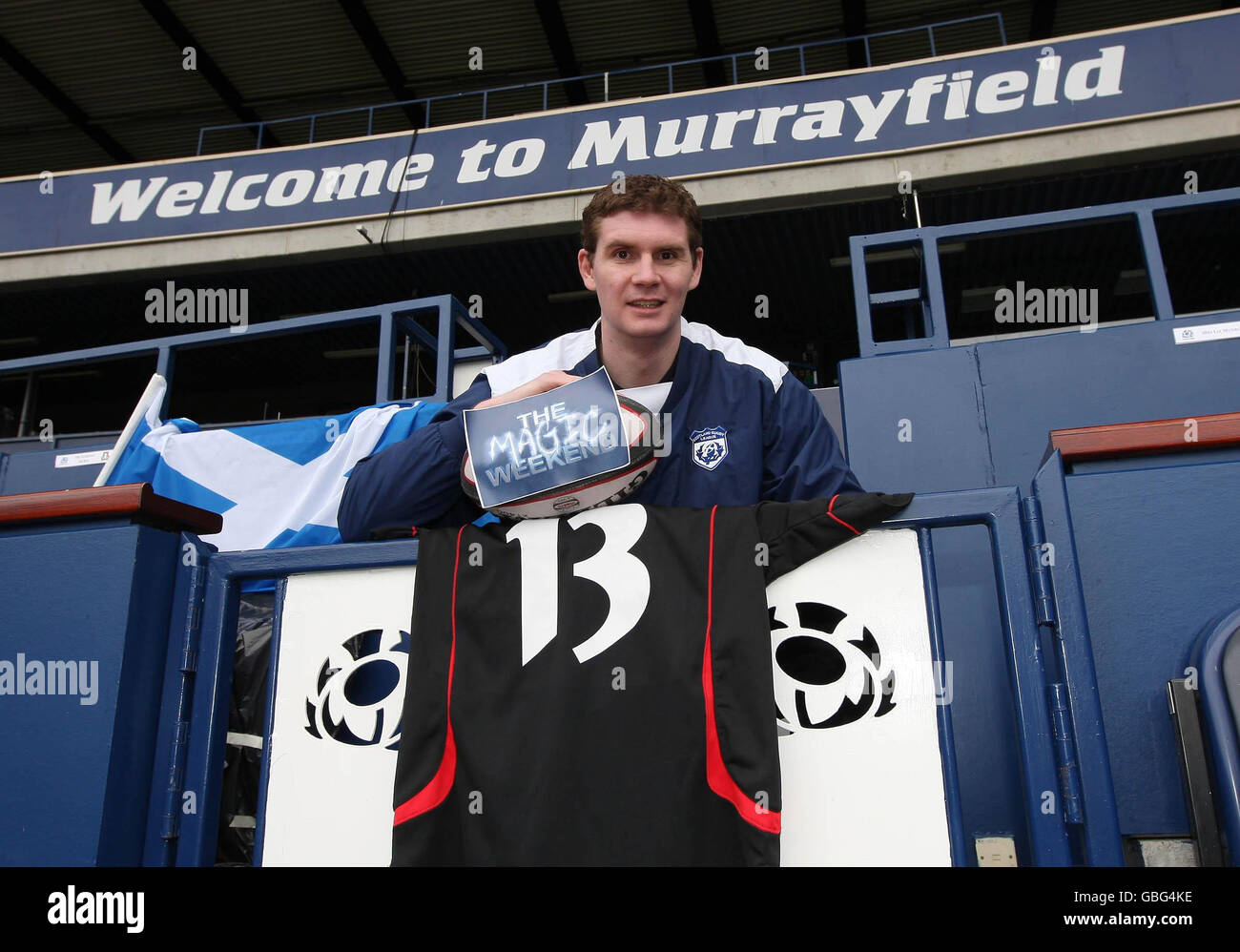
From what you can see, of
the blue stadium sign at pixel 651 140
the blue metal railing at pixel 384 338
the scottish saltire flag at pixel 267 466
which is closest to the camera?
the scottish saltire flag at pixel 267 466

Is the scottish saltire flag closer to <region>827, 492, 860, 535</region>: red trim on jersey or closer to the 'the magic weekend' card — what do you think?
the 'the magic weekend' card

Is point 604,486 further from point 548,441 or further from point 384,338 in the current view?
point 384,338

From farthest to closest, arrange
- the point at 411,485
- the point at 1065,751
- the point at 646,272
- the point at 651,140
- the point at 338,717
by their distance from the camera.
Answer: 1. the point at 651,140
2. the point at 646,272
3. the point at 411,485
4. the point at 338,717
5. the point at 1065,751

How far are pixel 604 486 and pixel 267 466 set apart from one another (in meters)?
2.82

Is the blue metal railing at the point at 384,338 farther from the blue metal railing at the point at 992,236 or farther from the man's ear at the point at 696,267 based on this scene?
the man's ear at the point at 696,267

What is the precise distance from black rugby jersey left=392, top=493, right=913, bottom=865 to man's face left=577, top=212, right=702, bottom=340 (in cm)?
52

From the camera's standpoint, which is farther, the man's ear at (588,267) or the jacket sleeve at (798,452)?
the man's ear at (588,267)

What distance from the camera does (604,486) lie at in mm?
1343

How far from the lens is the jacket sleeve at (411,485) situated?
153 cm

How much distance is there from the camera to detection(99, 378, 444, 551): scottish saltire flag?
3510 mm

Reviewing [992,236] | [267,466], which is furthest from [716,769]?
[992,236]

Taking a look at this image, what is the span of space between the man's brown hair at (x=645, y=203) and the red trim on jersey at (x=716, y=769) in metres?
0.85

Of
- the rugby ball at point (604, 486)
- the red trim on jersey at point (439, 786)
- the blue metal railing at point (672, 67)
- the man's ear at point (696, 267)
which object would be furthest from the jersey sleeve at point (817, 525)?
the blue metal railing at point (672, 67)
